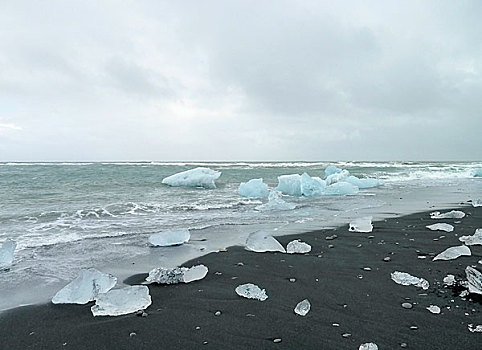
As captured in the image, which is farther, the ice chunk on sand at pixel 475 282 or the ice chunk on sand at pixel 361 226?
the ice chunk on sand at pixel 361 226

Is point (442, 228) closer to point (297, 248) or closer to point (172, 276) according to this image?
point (297, 248)

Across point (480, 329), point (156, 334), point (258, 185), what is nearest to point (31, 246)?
point (156, 334)

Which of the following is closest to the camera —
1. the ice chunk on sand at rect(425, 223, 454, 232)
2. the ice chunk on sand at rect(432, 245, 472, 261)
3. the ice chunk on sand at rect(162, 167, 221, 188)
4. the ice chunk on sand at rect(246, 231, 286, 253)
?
the ice chunk on sand at rect(432, 245, 472, 261)

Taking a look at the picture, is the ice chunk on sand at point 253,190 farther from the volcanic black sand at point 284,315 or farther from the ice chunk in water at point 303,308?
the ice chunk in water at point 303,308

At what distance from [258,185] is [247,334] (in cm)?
1152

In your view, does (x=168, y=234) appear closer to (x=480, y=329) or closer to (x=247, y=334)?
(x=247, y=334)

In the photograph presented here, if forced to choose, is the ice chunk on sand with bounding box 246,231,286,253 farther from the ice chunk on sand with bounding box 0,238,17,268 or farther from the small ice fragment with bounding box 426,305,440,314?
the ice chunk on sand with bounding box 0,238,17,268

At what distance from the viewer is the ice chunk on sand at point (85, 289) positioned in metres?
3.20

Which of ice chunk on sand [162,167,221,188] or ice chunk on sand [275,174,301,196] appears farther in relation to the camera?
ice chunk on sand [162,167,221,188]

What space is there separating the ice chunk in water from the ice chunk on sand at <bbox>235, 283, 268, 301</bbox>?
351 mm

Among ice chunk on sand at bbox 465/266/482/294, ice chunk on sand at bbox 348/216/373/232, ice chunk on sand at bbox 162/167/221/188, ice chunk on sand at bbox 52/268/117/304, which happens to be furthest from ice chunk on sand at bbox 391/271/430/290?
ice chunk on sand at bbox 162/167/221/188

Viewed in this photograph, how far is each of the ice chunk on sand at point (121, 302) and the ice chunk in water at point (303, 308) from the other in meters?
1.33

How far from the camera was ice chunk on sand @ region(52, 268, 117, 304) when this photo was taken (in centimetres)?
320

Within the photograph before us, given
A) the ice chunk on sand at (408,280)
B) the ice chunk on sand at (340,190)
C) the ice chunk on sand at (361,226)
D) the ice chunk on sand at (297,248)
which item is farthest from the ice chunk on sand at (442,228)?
the ice chunk on sand at (340,190)
